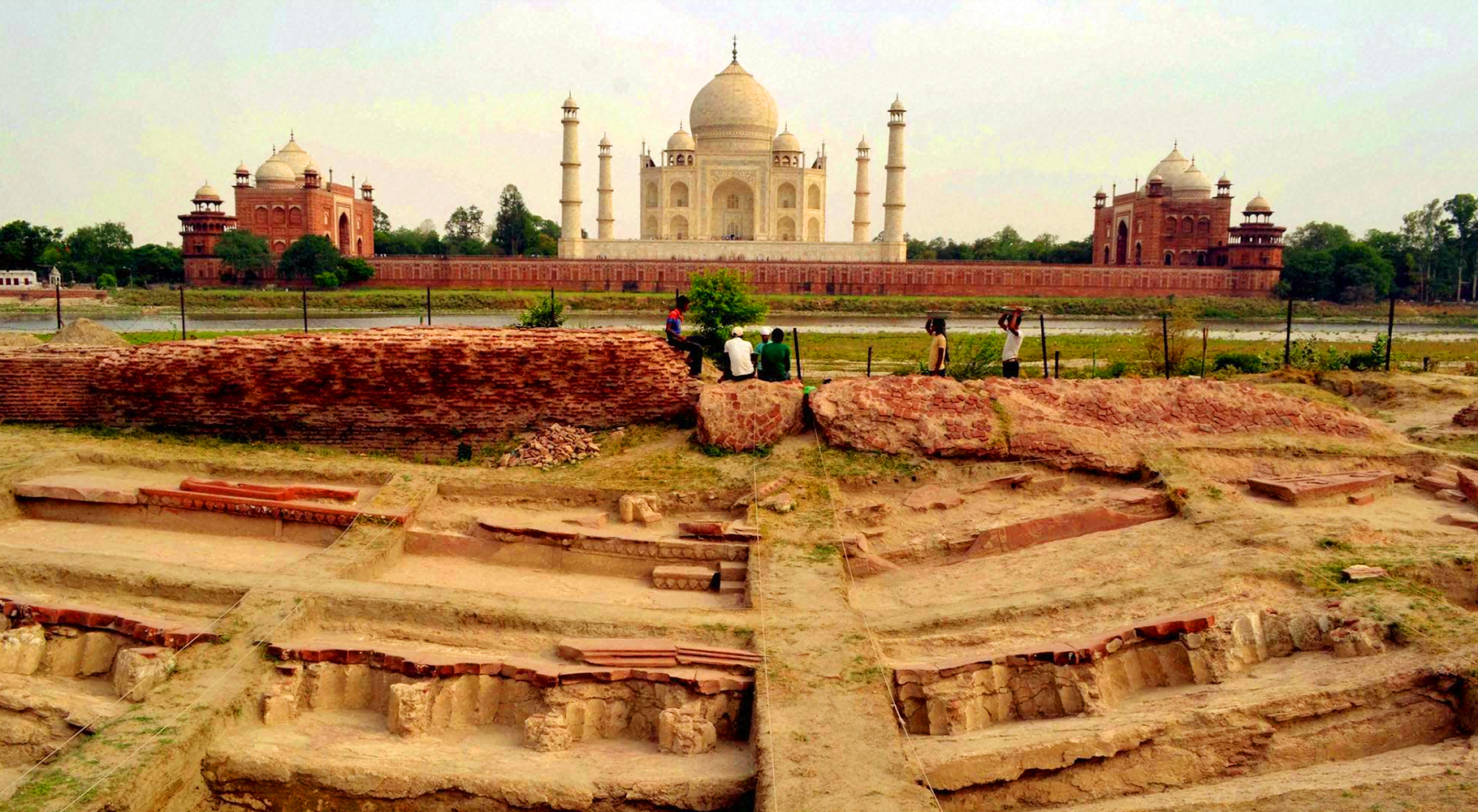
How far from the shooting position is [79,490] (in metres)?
7.75

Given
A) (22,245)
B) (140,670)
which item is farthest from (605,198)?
(140,670)

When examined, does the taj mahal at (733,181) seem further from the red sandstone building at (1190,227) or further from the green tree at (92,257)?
the green tree at (92,257)

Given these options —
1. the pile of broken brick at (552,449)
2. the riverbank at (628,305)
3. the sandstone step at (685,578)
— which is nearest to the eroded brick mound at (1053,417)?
the pile of broken brick at (552,449)

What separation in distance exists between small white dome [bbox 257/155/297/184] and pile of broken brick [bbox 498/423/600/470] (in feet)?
137

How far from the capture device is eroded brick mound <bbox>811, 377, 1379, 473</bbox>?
8180mm

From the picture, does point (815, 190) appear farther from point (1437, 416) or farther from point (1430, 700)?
point (1430, 700)

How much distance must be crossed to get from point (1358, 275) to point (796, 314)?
20.5 meters

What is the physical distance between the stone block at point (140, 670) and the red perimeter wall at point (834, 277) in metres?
35.6

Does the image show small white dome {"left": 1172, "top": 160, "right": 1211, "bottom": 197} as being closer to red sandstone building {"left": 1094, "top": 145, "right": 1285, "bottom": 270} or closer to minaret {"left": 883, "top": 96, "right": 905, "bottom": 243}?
red sandstone building {"left": 1094, "top": 145, "right": 1285, "bottom": 270}

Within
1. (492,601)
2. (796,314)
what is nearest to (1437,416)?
(492,601)

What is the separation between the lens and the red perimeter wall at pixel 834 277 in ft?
136

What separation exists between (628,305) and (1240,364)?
2344cm

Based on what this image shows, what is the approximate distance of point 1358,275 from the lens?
40312 mm

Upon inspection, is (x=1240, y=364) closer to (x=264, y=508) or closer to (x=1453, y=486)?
(x=1453, y=486)
